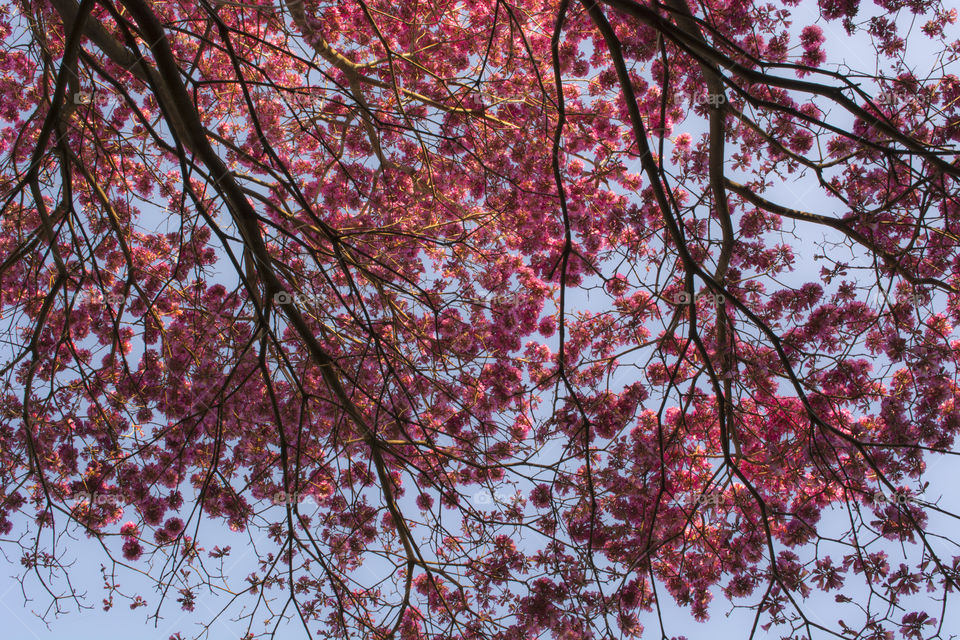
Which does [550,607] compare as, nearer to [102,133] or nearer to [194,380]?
[194,380]

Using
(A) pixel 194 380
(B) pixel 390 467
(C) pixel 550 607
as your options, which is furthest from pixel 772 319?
(A) pixel 194 380

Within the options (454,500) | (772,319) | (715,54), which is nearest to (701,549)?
(772,319)

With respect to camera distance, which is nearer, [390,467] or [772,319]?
[772,319]

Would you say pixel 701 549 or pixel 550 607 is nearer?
pixel 550 607

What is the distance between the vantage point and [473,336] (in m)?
5.41

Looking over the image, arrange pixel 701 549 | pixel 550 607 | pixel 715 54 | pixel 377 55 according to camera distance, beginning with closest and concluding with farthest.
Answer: pixel 715 54 < pixel 550 607 < pixel 701 549 < pixel 377 55

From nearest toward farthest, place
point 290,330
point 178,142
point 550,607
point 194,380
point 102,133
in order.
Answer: point 178,142 < point 550,607 < point 194,380 < point 102,133 < point 290,330

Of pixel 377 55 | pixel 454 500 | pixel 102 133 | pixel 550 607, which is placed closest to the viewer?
pixel 454 500

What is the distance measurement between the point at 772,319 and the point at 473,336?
2.66 m

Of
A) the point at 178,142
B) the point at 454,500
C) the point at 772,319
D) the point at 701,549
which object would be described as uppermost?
the point at 772,319

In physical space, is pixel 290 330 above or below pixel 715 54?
above

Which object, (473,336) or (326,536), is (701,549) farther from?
(326,536)

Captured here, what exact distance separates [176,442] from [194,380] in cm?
64

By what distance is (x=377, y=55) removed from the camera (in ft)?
21.3
